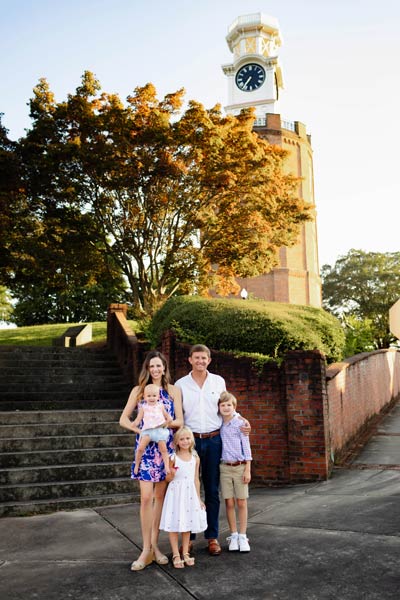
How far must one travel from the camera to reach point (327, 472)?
23.5ft

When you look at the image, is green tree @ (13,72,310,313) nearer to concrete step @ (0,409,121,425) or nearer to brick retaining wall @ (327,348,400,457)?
brick retaining wall @ (327,348,400,457)

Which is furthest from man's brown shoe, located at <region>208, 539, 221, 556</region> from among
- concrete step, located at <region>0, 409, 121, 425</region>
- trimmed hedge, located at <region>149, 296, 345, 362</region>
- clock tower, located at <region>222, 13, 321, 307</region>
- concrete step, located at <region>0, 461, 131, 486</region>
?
clock tower, located at <region>222, 13, 321, 307</region>

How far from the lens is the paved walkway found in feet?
11.2

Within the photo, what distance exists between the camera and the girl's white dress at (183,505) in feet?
13.2

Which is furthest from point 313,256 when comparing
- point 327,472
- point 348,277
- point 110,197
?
point 327,472

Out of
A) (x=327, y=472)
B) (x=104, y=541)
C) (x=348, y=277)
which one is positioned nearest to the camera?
(x=104, y=541)

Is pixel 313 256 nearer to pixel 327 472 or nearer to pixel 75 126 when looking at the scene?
pixel 75 126

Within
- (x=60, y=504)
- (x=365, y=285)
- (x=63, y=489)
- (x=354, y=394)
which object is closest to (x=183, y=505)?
(x=60, y=504)

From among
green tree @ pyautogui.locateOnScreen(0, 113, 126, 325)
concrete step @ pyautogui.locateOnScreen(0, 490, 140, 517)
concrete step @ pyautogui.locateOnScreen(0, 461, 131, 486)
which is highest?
green tree @ pyautogui.locateOnScreen(0, 113, 126, 325)

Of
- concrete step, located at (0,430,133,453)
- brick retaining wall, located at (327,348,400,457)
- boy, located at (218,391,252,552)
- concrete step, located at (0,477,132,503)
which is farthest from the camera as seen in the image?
brick retaining wall, located at (327,348,400,457)

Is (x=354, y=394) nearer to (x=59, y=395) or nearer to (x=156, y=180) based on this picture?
(x=59, y=395)

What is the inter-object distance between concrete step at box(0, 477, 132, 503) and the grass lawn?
34.7 ft

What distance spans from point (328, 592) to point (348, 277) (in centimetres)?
4620

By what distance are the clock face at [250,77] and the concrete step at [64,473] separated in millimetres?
46422
